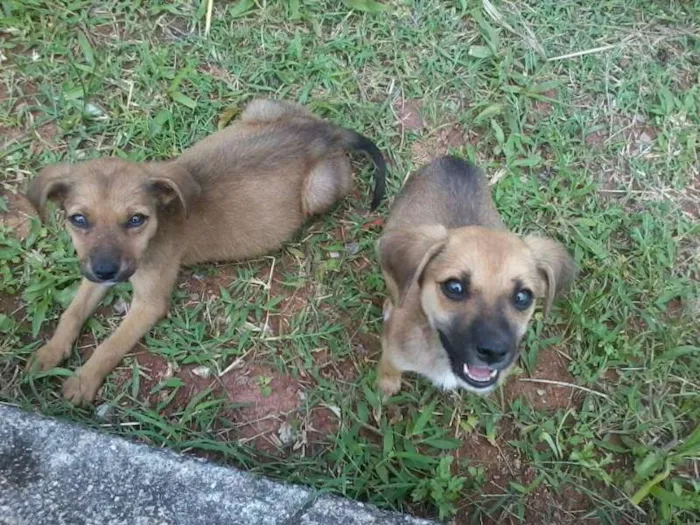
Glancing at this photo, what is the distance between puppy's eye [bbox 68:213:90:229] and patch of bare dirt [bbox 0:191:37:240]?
3.04ft

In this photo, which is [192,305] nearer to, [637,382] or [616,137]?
[637,382]

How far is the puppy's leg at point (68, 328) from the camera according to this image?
388 centimetres

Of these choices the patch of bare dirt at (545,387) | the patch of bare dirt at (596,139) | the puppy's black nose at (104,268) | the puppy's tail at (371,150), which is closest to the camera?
the puppy's black nose at (104,268)

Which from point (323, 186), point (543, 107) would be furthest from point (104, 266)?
point (543, 107)

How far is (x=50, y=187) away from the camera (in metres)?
3.53

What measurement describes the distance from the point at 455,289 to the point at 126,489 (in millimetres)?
1764

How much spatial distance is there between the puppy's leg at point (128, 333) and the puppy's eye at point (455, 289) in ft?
5.82

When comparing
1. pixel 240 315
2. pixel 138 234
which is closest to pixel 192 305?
pixel 240 315

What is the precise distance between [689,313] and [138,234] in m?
3.65

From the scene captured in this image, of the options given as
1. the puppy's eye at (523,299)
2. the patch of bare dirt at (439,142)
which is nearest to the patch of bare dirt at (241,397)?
the puppy's eye at (523,299)

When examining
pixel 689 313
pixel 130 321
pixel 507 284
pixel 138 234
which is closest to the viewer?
pixel 507 284

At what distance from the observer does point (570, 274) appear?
3561 millimetres

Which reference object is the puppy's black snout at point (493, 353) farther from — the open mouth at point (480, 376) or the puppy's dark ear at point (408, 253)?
the puppy's dark ear at point (408, 253)

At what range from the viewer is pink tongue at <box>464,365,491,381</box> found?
329 cm
